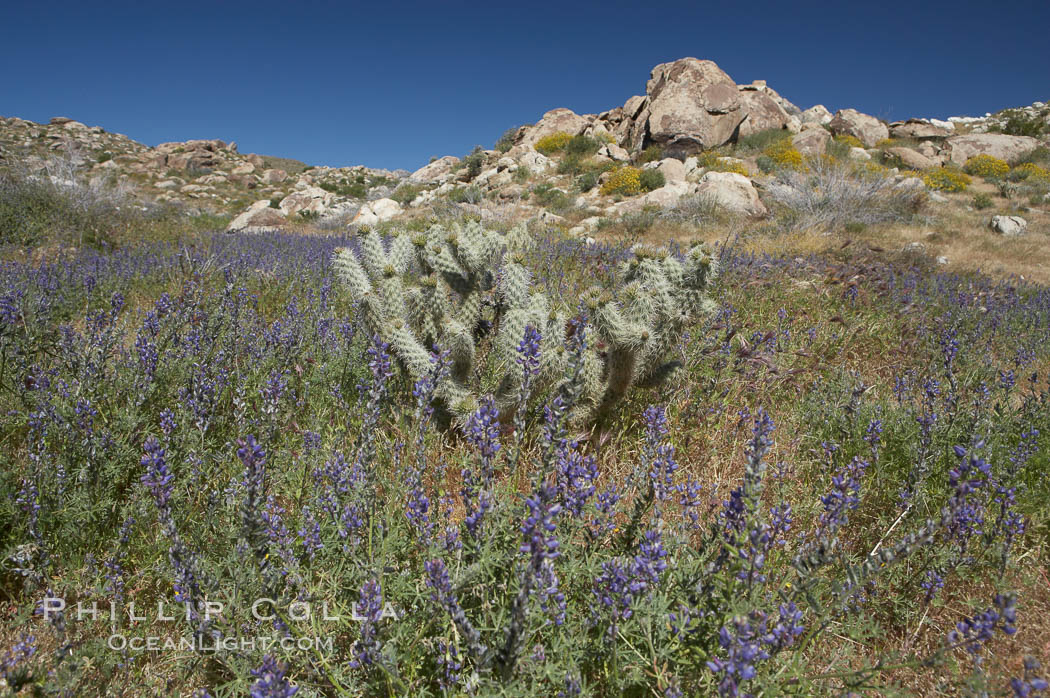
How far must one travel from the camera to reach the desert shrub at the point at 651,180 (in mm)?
17016

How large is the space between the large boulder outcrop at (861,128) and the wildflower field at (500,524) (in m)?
28.5

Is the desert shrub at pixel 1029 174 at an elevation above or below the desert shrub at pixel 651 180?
above

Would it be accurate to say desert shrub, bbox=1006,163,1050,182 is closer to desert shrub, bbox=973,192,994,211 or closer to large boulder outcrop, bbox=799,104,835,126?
desert shrub, bbox=973,192,994,211

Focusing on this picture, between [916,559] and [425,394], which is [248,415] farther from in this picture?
[916,559]

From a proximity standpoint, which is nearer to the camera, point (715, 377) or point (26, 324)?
point (26, 324)

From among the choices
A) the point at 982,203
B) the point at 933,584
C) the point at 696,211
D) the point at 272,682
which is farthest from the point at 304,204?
the point at 982,203

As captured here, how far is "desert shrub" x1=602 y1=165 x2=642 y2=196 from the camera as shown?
655 inches

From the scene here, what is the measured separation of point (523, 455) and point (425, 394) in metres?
0.98

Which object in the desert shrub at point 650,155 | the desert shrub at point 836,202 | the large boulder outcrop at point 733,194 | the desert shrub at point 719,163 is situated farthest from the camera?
the desert shrub at point 650,155

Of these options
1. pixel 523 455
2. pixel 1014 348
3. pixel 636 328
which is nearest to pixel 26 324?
pixel 523 455

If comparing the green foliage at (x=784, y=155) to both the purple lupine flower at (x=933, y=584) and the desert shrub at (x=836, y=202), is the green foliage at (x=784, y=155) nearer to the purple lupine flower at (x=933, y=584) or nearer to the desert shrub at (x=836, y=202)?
the desert shrub at (x=836, y=202)

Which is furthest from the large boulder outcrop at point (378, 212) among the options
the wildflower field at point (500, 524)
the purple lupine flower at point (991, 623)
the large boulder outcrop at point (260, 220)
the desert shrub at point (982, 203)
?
the desert shrub at point (982, 203)

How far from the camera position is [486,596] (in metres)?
1.55

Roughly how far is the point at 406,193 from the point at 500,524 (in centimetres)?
2243
